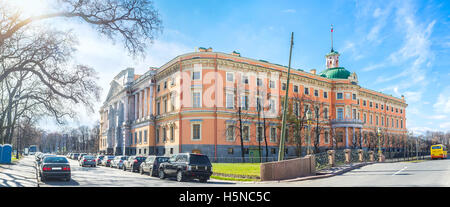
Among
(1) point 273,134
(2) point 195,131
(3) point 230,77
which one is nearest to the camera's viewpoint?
(2) point 195,131

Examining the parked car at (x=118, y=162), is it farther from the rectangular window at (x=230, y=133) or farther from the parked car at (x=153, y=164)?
the rectangular window at (x=230, y=133)

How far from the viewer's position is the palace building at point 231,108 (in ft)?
162

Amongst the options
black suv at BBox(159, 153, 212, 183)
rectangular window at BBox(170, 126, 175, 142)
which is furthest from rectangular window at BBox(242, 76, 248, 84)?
black suv at BBox(159, 153, 212, 183)

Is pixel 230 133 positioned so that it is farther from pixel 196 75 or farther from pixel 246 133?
pixel 196 75

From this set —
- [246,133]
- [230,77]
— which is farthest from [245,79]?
[246,133]

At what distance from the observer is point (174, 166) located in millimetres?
22922

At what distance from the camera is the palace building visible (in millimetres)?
49250

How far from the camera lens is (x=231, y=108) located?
166 feet

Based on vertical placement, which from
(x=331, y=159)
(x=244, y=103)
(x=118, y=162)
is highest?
(x=244, y=103)

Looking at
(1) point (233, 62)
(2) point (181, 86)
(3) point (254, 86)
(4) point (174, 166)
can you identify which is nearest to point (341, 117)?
(3) point (254, 86)

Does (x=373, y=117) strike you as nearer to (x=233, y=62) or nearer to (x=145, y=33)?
(x=233, y=62)

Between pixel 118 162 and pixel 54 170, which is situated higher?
pixel 54 170

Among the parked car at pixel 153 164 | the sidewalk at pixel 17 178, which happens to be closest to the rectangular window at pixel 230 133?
the parked car at pixel 153 164

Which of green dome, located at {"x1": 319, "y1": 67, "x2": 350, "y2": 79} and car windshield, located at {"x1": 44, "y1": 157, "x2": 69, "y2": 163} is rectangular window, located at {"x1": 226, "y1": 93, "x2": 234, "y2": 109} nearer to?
green dome, located at {"x1": 319, "y1": 67, "x2": 350, "y2": 79}
